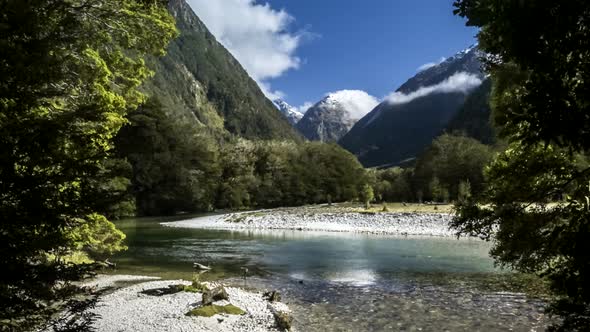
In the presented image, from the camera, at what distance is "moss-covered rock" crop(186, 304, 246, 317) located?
43.6 ft

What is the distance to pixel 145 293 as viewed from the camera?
16.1 m

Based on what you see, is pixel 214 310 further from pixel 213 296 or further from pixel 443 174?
pixel 443 174

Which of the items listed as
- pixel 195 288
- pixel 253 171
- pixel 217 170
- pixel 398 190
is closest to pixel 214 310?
pixel 195 288

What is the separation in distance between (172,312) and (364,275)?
11.1 m

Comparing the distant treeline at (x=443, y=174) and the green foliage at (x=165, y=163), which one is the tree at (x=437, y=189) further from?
the green foliage at (x=165, y=163)

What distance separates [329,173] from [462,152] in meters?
31.7

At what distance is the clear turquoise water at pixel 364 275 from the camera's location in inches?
554

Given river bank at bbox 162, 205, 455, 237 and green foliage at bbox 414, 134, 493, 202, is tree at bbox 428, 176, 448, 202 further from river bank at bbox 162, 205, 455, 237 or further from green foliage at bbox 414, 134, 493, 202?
river bank at bbox 162, 205, 455, 237

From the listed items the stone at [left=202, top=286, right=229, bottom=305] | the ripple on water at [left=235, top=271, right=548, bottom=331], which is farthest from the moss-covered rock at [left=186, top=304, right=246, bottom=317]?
the ripple on water at [left=235, top=271, right=548, bottom=331]

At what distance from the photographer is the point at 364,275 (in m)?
22.0

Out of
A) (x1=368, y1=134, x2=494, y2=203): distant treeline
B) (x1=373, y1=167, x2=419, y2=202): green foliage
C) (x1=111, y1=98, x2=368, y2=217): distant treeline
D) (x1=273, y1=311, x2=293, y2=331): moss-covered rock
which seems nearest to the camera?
(x1=273, y1=311, x2=293, y2=331): moss-covered rock

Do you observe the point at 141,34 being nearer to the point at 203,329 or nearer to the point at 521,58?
the point at 203,329

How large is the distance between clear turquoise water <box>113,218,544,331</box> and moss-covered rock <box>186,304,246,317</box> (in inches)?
78.2

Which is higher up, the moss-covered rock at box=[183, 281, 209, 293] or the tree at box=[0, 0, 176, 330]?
the tree at box=[0, 0, 176, 330]
